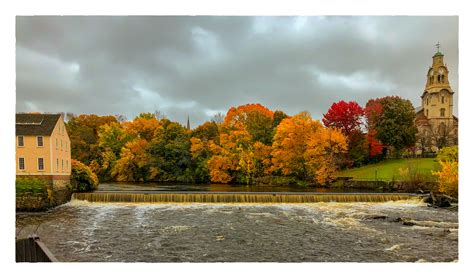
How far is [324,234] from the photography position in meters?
7.53

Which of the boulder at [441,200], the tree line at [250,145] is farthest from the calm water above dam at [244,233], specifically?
the tree line at [250,145]

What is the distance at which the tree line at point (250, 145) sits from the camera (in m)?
19.1

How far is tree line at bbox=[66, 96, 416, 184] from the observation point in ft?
62.8

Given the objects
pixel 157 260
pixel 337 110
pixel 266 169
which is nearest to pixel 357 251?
pixel 157 260

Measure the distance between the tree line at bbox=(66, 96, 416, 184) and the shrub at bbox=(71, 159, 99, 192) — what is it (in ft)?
30.8

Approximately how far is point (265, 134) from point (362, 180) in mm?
7526

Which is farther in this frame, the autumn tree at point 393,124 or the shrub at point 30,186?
the autumn tree at point 393,124

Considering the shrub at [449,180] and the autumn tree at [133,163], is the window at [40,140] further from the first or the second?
the shrub at [449,180]

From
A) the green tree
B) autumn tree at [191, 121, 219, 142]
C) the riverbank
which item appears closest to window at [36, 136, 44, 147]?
the riverbank

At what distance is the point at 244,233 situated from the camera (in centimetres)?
758

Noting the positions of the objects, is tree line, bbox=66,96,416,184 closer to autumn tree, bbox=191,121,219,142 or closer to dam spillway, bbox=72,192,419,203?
autumn tree, bbox=191,121,219,142

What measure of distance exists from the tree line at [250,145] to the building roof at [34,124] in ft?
38.2

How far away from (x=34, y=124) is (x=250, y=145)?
13.4 m

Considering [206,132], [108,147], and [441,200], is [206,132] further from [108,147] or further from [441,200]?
[441,200]
